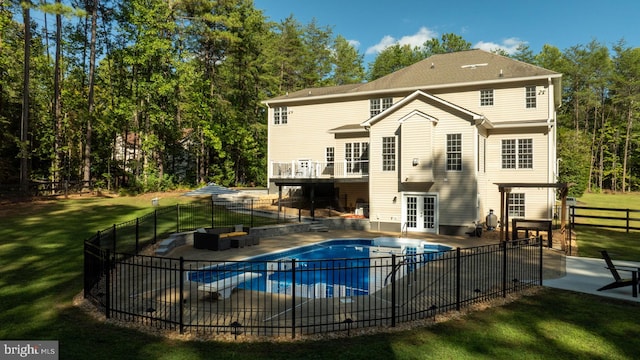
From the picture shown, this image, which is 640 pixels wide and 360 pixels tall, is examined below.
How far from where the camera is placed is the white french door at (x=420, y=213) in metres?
21.4

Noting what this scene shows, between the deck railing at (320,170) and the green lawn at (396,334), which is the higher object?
the deck railing at (320,170)

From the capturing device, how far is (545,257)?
46.9ft

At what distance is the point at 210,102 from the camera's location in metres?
39.4

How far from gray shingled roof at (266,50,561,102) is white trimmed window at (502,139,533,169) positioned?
406 centimetres

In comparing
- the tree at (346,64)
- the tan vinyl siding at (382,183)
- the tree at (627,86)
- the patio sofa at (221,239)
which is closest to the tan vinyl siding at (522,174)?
the tan vinyl siding at (382,183)

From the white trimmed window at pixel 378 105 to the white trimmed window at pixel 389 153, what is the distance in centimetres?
566

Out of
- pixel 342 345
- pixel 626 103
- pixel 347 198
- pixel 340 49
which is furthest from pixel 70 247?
pixel 626 103

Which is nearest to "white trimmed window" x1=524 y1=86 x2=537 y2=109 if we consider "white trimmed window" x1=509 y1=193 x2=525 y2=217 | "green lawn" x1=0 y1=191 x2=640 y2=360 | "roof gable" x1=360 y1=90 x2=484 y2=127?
"white trimmed window" x1=509 y1=193 x2=525 y2=217

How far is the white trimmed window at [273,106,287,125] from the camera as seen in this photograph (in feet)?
102

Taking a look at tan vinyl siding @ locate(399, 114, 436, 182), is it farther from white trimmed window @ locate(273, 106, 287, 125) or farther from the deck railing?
white trimmed window @ locate(273, 106, 287, 125)

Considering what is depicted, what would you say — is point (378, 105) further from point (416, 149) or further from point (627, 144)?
point (627, 144)

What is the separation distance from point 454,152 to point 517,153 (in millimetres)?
5253

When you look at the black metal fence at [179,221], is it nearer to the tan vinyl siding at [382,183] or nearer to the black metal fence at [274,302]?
the black metal fence at [274,302]

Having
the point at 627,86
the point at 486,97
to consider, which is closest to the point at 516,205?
the point at 486,97
